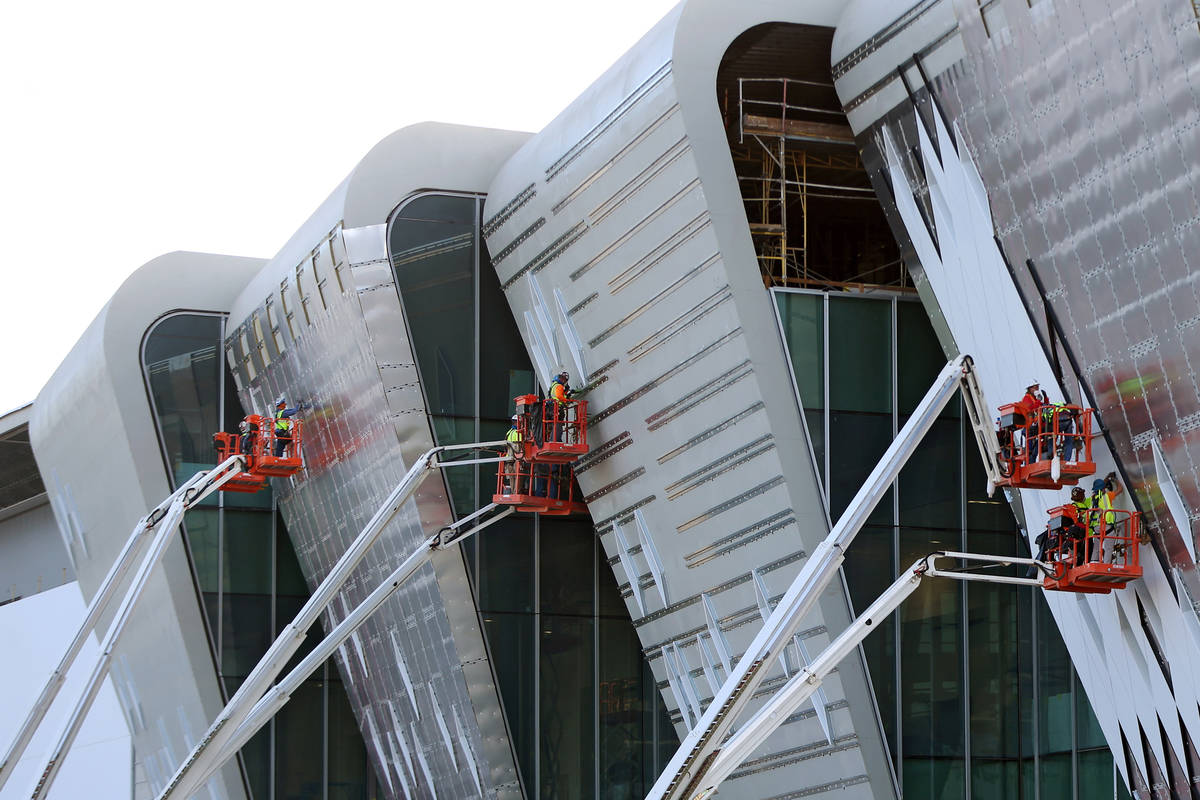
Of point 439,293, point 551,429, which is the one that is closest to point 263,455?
point 439,293

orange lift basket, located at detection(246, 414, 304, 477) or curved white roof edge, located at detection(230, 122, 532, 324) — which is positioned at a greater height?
curved white roof edge, located at detection(230, 122, 532, 324)

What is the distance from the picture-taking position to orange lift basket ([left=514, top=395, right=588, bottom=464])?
1161 inches

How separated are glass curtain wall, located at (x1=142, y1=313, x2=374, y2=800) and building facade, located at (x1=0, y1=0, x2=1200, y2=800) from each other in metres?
0.08

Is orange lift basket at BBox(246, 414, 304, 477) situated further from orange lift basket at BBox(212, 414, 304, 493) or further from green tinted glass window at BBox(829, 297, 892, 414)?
green tinted glass window at BBox(829, 297, 892, 414)

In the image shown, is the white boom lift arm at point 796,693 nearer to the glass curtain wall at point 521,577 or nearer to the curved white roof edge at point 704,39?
the curved white roof edge at point 704,39

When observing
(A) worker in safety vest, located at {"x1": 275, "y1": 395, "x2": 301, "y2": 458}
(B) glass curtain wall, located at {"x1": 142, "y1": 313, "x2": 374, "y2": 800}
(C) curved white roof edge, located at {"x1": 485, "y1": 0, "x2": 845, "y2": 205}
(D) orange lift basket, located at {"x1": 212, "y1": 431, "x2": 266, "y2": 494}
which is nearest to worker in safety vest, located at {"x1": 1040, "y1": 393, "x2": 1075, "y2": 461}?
(C) curved white roof edge, located at {"x1": 485, "y1": 0, "x2": 845, "y2": 205}

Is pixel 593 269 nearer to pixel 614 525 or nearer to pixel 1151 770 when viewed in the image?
pixel 614 525

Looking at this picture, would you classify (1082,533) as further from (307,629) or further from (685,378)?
(307,629)

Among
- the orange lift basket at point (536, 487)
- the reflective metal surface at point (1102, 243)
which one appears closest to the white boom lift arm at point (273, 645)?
the orange lift basket at point (536, 487)

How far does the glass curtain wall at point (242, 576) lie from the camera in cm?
3803

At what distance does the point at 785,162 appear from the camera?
97.0 ft

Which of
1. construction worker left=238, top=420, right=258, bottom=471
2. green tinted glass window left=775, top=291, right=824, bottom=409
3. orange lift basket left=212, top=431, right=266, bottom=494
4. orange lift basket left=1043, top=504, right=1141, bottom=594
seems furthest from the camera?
construction worker left=238, top=420, right=258, bottom=471

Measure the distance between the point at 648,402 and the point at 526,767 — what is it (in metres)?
8.00

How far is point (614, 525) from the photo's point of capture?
30.0m
